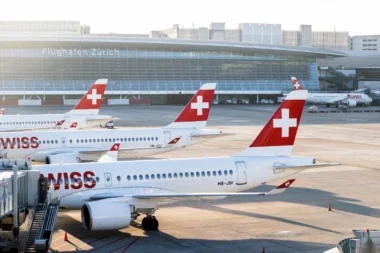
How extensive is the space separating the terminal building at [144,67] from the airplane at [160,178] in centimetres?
12264

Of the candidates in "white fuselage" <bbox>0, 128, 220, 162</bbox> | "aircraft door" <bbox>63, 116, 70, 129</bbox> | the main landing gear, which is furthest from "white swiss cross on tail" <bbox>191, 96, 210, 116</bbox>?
the main landing gear

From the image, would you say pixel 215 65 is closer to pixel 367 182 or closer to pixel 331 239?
pixel 367 182

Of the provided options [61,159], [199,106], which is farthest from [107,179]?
[199,106]

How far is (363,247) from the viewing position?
615 inches

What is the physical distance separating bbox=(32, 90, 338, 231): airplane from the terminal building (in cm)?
12264

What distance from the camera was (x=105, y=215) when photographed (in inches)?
1143

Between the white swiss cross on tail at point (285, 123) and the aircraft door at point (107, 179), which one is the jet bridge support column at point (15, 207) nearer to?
the aircraft door at point (107, 179)

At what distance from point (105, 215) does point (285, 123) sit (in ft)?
40.3

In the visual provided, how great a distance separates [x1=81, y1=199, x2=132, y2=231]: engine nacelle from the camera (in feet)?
94.9

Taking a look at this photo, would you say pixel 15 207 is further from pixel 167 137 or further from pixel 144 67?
pixel 144 67

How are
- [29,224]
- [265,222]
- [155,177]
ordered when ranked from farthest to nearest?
[265,222]
[155,177]
[29,224]

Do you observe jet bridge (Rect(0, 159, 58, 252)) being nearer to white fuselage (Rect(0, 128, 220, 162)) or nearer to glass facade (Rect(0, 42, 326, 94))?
white fuselage (Rect(0, 128, 220, 162))

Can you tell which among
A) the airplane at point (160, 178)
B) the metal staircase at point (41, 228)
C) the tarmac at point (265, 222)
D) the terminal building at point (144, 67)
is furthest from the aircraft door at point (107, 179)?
the terminal building at point (144, 67)

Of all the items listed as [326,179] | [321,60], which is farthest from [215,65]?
[326,179]
